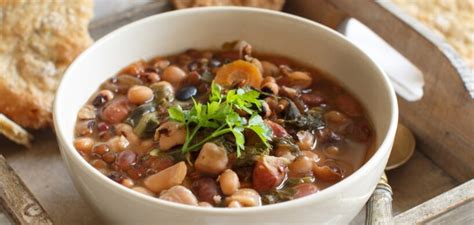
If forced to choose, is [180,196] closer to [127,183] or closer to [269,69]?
[127,183]

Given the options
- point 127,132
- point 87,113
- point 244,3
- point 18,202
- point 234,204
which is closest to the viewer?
point 234,204

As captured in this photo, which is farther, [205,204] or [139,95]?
[139,95]

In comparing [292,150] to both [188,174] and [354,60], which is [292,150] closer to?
[188,174]

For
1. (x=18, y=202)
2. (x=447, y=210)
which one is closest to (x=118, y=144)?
(x=18, y=202)


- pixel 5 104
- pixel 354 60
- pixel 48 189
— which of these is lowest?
pixel 48 189

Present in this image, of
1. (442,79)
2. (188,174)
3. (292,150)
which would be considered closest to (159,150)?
(188,174)

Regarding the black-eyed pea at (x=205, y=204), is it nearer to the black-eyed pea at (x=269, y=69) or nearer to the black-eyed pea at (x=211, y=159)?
the black-eyed pea at (x=211, y=159)
